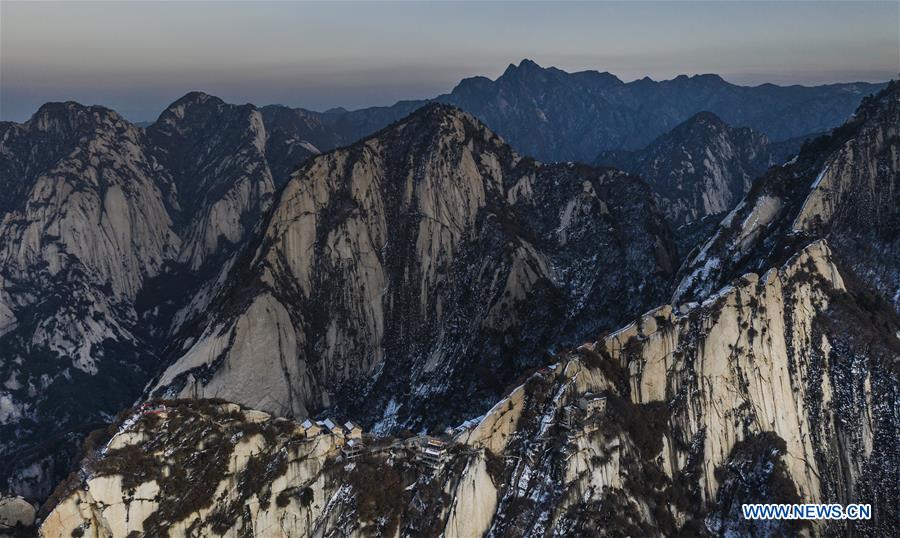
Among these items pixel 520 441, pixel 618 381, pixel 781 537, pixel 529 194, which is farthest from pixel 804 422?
pixel 529 194

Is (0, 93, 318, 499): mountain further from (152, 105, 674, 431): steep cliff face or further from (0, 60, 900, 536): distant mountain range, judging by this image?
(152, 105, 674, 431): steep cliff face

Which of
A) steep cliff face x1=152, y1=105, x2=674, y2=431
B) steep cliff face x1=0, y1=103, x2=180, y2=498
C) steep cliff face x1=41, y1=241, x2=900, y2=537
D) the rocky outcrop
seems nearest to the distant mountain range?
steep cliff face x1=41, y1=241, x2=900, y2=537

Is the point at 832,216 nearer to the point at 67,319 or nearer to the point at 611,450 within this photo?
the point at 611,450

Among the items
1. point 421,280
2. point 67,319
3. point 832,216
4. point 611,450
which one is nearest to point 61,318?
point 67,319

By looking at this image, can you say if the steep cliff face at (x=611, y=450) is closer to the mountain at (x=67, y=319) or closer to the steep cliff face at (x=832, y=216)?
the steep cliff face at (x=832, y=216)

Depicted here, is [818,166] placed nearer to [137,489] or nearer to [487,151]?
[487,151]

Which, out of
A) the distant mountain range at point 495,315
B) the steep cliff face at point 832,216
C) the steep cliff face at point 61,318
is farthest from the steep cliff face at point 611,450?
the steep cliff face at point 61,318

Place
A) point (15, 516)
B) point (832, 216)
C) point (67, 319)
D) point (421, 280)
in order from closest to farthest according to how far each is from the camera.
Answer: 1. point (15, 516)
2. point (832, 216)
3. point (421, 280)
4. point (67, 319)
